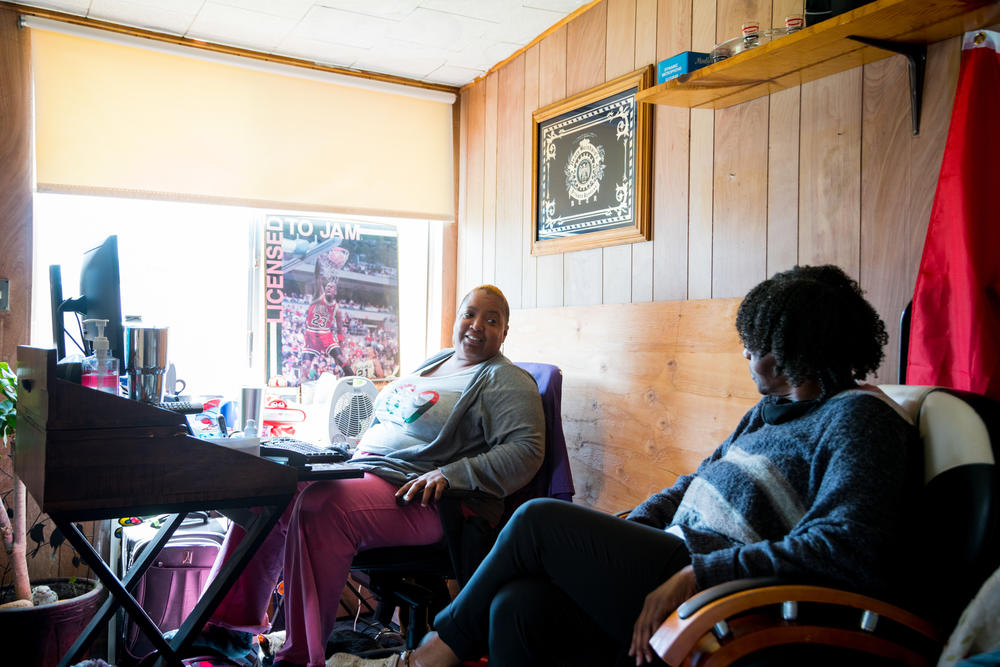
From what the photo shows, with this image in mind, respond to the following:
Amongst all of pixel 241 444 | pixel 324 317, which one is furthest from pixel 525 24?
pixel 241 444

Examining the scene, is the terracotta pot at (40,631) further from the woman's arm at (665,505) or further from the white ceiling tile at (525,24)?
the white ceiling tile at (525,24)

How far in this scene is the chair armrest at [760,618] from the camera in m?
1.25

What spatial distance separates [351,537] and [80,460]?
0.73m

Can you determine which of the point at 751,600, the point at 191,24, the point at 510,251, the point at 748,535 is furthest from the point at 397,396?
the point at 191,24

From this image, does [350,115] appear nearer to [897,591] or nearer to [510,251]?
[510,251]

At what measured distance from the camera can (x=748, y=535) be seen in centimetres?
149

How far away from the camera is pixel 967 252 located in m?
1.55

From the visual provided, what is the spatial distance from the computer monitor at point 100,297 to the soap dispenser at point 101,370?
7 centimetres

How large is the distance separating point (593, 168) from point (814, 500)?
5.58 ft

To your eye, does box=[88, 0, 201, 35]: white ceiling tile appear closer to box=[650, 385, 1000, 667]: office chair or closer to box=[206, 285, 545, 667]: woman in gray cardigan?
box=[206, 285, 545, 667]: woman in gray cardigan

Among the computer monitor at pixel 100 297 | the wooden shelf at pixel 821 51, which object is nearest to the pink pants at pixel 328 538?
the computer monitor at pixel 100 297

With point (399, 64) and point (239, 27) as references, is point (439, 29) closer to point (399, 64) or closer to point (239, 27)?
point (399, 64)

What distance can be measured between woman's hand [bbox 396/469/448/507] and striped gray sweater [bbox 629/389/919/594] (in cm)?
69

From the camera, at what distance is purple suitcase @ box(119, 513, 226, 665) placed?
2676 mm
